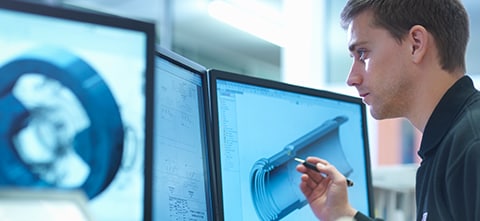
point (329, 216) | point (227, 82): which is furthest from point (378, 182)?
point (227, 82)

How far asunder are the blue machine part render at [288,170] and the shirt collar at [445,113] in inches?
7.9

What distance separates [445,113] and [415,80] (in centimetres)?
10

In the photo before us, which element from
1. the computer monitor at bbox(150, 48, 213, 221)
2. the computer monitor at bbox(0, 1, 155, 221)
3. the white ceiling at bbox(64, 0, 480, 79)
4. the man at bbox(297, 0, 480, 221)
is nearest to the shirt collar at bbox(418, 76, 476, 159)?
the man at bbox(297, 0, 480, 221)

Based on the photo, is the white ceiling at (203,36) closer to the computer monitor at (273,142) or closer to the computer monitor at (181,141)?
the computer monitor at (273,142)

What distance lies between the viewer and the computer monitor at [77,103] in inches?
27.1

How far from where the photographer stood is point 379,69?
133 centimetres

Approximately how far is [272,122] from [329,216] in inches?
9.0

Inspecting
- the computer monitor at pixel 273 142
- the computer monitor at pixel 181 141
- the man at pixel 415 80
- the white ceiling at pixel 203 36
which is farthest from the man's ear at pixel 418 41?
the white ceiling at pixel 203 36

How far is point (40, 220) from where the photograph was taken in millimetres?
627

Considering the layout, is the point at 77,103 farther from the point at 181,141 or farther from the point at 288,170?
the point at 288,170

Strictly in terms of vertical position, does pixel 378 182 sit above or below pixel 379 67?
below

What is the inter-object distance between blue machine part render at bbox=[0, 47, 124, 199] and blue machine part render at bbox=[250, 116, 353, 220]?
530 millimetres

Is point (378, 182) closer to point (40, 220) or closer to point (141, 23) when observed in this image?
point (141, 23)

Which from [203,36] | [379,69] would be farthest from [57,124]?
[203,36]
